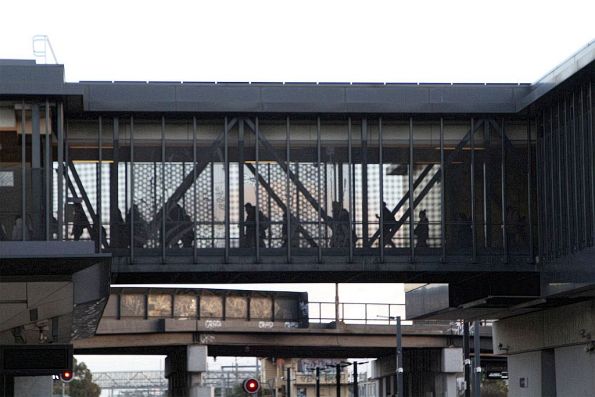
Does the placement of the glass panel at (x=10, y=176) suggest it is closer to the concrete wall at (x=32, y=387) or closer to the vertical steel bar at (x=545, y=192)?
the vertical steel bar at (x=545, y=192)

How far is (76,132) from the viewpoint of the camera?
1364 inches

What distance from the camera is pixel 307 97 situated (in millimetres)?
34844

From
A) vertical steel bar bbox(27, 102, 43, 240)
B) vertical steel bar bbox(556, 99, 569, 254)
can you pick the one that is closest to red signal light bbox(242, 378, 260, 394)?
vertical steel bar bbox(556, 99, 569, 254)

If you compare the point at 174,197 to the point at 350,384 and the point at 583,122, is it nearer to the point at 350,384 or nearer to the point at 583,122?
the point at 583,122

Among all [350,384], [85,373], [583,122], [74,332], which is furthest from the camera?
[85,373]

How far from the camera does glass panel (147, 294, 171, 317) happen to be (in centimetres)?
7094

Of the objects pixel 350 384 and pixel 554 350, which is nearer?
pixel 554 350

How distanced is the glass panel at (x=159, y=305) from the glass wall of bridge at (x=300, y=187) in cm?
3664

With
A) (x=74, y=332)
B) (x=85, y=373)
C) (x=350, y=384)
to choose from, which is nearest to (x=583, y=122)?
(x=74, y=332)

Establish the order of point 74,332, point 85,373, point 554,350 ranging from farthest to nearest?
1. point 85,373
2. point 74,332
3. point 554,350

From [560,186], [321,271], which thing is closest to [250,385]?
[321,271]

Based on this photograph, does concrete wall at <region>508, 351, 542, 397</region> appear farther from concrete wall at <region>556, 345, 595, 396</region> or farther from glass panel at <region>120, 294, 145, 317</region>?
glass panel at <region>120, 294, 145, 317</region>

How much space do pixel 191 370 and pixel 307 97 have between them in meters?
36.0

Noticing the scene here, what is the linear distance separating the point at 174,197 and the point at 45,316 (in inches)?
174
